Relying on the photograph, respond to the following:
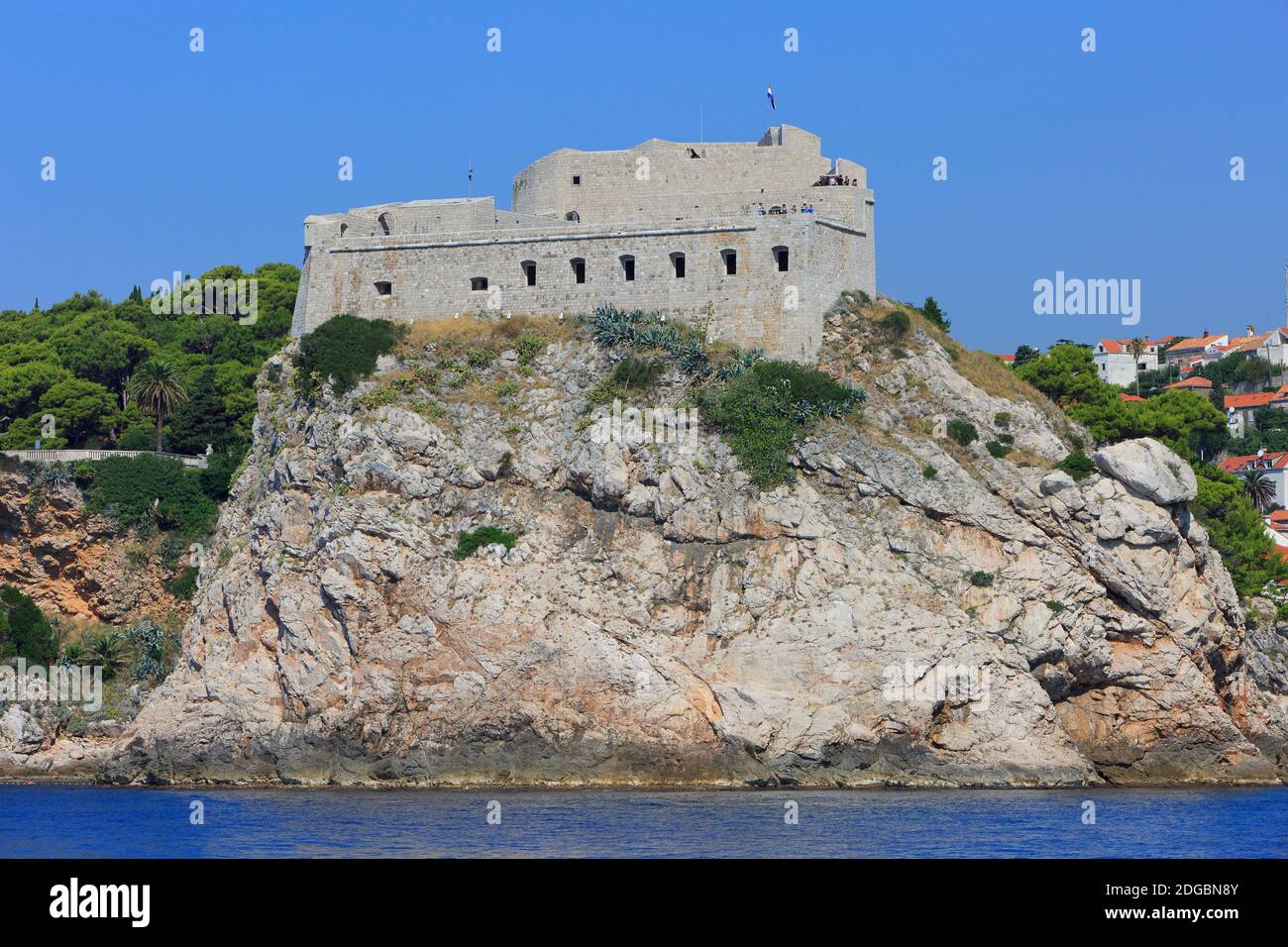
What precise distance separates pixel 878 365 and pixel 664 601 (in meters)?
8.60

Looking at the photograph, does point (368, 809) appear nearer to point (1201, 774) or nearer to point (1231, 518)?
point (1201, 774)

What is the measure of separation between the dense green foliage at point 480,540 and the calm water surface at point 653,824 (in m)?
5.64

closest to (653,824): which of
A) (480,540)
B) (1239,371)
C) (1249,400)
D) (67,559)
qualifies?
(480,540)

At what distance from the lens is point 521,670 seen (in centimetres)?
3678

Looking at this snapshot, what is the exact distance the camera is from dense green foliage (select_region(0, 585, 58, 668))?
4628cm

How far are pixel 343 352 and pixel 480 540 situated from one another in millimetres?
7168

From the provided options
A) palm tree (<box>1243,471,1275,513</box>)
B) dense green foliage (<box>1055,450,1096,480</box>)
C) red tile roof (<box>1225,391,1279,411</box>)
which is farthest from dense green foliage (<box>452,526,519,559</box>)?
red tile roof (<box>1225,391,1279,411</box>)

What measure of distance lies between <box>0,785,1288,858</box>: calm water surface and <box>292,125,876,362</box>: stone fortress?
44.5 feet

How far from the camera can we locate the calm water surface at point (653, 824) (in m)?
26.9

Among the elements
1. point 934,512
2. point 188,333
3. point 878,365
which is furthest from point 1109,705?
point 188,333

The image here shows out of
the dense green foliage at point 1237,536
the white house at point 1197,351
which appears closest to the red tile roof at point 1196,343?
the white house at point 1197,351

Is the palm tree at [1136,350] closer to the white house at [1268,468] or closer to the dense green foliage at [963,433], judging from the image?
the white house at [1268,468]

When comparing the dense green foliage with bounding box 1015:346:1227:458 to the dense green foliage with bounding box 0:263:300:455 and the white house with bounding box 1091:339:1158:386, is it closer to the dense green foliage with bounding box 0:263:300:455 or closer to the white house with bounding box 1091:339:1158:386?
the dense green foliage with bounding box 0:263:300:455
